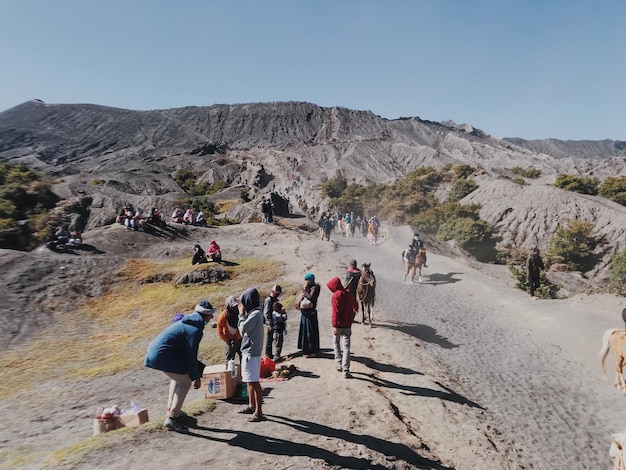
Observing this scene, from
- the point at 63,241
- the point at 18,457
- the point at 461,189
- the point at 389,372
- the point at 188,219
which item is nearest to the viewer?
the point at 18,457

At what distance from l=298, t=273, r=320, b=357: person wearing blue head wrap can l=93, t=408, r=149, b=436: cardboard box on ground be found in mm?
4214

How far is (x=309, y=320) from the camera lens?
9438 millimetres

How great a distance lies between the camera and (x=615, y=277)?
25875mm

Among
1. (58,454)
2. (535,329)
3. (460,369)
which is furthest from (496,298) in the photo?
(58,454)

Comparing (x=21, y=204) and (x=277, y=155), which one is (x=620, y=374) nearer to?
(x=21, y=204)

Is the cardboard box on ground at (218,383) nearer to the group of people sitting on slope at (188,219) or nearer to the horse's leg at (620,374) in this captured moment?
the horse's leg at (620,374)

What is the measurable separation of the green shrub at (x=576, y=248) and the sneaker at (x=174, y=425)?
3407 centimetres

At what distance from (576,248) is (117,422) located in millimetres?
36316

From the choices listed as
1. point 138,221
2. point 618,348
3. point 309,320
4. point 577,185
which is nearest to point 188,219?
point 138,221

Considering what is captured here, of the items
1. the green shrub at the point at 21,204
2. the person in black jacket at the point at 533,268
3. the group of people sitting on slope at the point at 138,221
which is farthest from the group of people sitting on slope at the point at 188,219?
the person in black jacket at the point at 533,268

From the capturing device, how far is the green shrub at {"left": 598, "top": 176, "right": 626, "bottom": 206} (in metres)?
43.4

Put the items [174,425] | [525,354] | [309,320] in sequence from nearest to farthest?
[174,425] < [309,320] < [525,354]

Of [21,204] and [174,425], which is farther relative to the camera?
[21,204]

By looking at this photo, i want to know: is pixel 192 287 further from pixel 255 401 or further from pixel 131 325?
pixel 255 401
